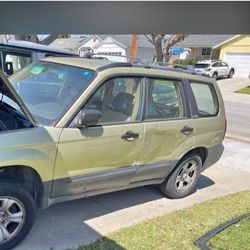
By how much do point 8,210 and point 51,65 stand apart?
183 centimetres

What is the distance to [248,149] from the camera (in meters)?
7.63

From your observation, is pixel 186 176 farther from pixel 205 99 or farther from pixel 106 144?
pixel 106 144

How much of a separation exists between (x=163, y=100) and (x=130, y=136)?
0.82 m

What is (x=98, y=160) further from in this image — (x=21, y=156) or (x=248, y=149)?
(x=248, y=149)

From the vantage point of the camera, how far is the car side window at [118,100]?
3526mm

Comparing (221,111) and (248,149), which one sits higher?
(221,111)

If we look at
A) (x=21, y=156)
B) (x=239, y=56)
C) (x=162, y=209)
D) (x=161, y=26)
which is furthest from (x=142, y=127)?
(x=239, y=56)

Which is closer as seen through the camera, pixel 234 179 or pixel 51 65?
pixel 51 65

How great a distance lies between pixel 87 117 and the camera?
317 centimetres

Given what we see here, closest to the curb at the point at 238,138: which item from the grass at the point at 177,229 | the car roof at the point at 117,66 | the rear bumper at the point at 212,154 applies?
the rear bumper at the point at 212,154

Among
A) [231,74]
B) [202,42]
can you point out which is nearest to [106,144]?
[231,74]

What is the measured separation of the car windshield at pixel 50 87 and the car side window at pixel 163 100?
84 cm

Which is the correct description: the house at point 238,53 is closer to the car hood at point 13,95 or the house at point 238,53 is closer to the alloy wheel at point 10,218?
the car hood at point 13,95

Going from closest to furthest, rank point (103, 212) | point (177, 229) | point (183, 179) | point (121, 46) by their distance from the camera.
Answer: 1. point (177, 229)
2. point (103, 212)
3. point (183, 179)
4. point (121, 46)
